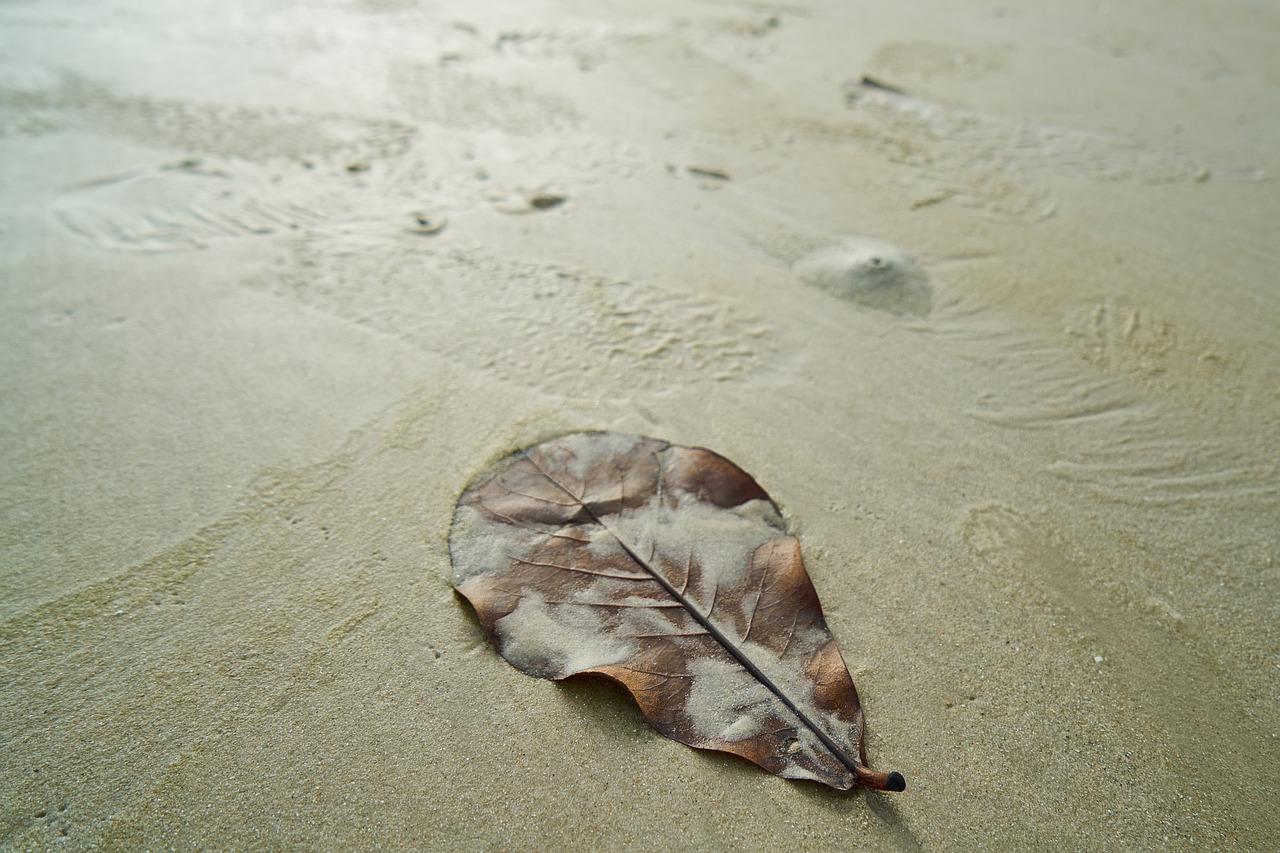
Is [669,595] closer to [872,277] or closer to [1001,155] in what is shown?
[872,277]

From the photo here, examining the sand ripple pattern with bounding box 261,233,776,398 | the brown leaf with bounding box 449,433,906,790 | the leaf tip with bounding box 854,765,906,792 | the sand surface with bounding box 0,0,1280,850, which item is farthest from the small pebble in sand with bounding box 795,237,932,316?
the leaf tip with bounding box 854,765,906,792

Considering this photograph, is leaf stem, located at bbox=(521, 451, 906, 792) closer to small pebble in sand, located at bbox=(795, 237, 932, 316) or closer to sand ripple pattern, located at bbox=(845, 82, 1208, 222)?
small pebble in sand, located at bbox=(795, 237, 932, 316)

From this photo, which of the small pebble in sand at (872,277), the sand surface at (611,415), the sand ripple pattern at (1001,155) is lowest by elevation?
the sand surface at (611,415)

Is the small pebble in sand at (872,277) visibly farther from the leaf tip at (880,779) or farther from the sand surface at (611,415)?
the leaf tip at (880,779)

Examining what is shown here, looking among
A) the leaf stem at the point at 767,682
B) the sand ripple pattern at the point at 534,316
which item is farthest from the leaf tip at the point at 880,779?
the sand ripple pattern at the point at 534,316

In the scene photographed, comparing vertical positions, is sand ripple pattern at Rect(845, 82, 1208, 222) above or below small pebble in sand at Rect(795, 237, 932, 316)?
above
